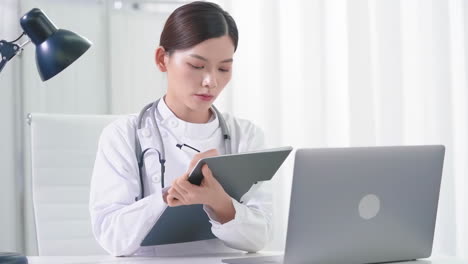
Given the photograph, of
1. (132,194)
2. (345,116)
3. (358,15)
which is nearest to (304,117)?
(345,116)

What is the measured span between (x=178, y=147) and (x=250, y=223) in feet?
0.92

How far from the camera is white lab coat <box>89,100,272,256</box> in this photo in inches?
54.6

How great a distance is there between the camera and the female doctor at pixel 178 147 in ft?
4.57

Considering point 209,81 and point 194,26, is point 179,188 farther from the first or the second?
point 194,26

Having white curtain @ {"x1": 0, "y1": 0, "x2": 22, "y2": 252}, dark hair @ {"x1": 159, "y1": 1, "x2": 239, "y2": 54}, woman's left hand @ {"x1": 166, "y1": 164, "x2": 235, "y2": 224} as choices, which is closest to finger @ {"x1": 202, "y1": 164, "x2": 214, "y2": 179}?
woman's left hand @ {"x1": 166, "y1": 164, "x2": 235, "y2": 224}

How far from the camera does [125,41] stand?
279 centimetres

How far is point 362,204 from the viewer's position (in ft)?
3.60

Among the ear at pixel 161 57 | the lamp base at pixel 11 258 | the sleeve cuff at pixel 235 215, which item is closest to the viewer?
the lamp base at pixel 11 258

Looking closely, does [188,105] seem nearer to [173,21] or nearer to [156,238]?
[173,21]

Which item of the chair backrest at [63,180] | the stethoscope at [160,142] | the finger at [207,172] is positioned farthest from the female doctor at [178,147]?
the chair backrest at [63,180]

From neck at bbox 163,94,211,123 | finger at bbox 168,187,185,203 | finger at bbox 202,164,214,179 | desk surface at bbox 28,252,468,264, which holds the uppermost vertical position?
neck at bbox 163,94,211,123

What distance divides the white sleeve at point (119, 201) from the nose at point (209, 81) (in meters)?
0.24

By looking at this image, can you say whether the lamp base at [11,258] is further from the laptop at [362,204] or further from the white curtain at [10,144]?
the white curtain at [10,144]

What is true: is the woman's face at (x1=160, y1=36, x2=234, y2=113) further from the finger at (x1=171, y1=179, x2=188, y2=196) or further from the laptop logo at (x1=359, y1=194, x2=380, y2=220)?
the laptop logo at (x1=359, y1=194, x2=380, y2=220)
